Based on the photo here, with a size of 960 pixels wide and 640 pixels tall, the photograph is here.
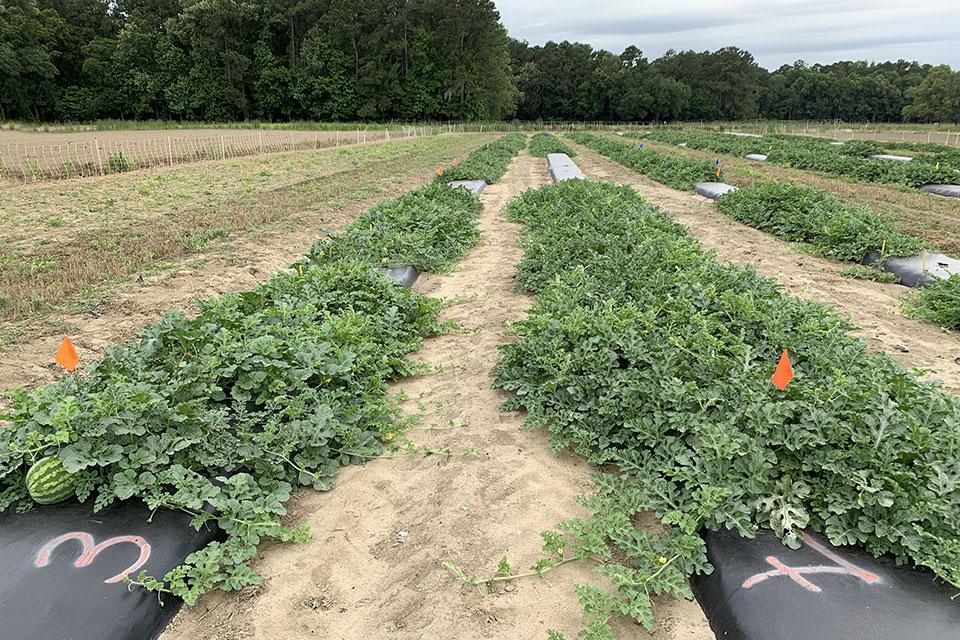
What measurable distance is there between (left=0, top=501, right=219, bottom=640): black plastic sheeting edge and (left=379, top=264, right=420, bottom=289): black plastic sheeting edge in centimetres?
433

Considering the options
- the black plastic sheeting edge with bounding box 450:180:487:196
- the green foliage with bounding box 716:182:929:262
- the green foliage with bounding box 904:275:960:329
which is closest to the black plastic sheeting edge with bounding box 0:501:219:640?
the green foliage with bounding box 904:275:960:329

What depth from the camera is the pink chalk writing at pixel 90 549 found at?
243 centimetres

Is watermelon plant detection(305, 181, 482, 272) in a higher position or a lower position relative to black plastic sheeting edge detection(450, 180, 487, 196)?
lower

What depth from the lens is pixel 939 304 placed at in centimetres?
597

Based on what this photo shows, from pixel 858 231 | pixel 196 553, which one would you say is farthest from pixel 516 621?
pixel 858 231

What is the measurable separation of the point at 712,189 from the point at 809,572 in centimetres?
1342

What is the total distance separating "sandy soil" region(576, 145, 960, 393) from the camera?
204 inches

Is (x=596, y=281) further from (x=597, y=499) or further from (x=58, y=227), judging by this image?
(x=58, y=227)

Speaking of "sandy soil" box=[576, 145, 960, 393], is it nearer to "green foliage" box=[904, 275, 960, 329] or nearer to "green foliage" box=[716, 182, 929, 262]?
"green foliage" box=[904, 275, 960, 329]

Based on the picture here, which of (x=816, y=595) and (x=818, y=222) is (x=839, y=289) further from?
(x=816, y=595)

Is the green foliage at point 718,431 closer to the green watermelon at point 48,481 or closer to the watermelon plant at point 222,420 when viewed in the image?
the watermelon plant at point 222,420

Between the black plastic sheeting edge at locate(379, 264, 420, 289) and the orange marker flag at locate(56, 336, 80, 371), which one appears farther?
the black plastic sheeting edge at locate(379, 264, 420, 289)

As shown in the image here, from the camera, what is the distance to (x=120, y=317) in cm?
590

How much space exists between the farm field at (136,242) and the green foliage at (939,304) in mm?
7938
